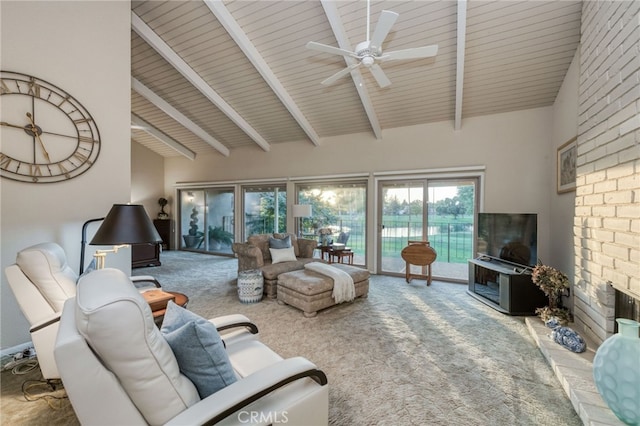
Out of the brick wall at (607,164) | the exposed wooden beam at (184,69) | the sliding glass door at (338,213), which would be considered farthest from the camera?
the sliding glass door at (338,213)

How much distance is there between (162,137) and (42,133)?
485 centimetres

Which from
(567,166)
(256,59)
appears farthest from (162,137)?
(567,166)

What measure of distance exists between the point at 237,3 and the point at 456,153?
393cm

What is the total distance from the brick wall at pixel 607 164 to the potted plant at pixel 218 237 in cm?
706

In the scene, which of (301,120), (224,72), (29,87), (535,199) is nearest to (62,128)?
(29,87)

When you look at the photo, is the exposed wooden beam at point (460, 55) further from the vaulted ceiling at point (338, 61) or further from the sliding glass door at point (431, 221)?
the sliding glass door at point (431, 221)

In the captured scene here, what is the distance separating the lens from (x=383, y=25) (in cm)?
244

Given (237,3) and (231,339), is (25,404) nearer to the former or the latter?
(231,339)

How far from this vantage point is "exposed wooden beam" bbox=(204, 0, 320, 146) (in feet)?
11.6

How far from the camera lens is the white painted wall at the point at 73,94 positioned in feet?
8.06

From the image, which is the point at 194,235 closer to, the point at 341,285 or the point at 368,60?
the point at 341,285

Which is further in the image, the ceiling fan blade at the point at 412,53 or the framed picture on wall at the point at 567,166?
the framed picture on wall at the point at 567,166

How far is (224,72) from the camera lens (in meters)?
4.71

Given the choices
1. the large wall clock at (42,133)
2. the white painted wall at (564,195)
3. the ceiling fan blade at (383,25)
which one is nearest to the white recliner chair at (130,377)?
the large wall clock at (42,133)
